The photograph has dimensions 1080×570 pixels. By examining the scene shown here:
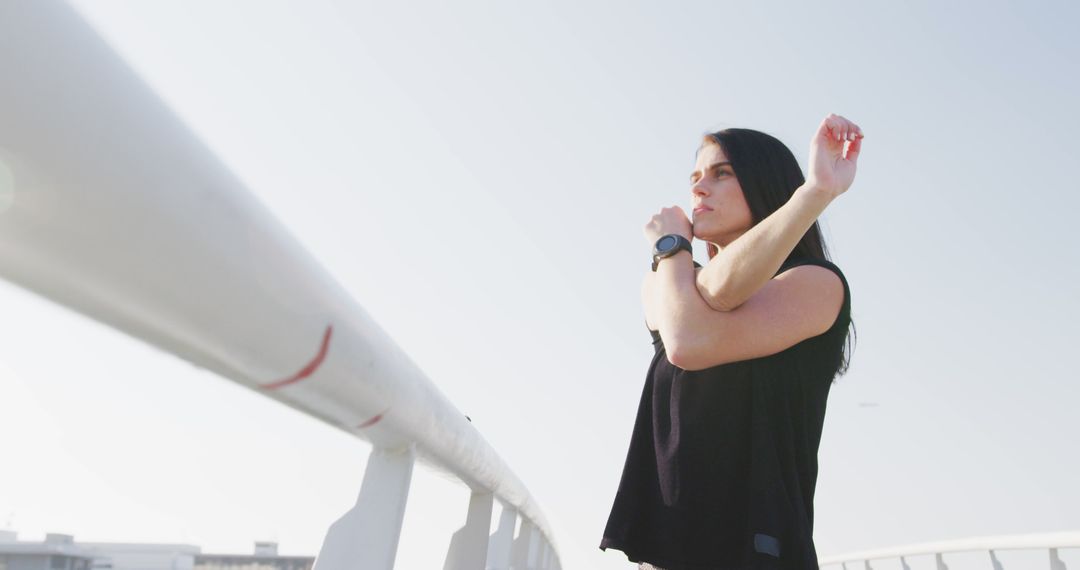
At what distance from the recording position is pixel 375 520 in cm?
149

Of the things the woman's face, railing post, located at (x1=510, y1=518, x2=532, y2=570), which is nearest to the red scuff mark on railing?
the woman's face

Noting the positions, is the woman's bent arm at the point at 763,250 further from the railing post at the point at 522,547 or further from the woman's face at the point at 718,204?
the railing post at the point at 522,547

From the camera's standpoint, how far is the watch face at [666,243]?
5.89ft

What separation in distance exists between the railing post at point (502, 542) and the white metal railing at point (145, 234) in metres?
2.29

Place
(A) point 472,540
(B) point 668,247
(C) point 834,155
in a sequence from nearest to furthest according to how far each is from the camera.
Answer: (C) point 834,155 < (B) point 668,247 < (A) point 472,540

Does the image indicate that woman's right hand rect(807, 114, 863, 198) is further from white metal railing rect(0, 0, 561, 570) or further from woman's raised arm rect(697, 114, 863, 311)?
white metal railing rect(0, 0, 561, 570)

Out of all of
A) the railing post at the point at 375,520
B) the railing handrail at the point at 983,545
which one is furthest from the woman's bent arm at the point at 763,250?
the railing handrail at the point at 983,545

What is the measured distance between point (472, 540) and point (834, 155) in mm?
1569

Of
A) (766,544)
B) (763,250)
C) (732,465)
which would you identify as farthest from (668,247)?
(766,544)

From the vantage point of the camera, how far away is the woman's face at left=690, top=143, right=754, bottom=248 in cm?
192

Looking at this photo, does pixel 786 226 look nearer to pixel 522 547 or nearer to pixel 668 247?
pixel 668 247

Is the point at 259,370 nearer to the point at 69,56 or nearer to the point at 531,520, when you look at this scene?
the point at 69,56

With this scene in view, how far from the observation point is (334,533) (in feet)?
4.69

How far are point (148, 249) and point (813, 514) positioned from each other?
1457 millimetres
